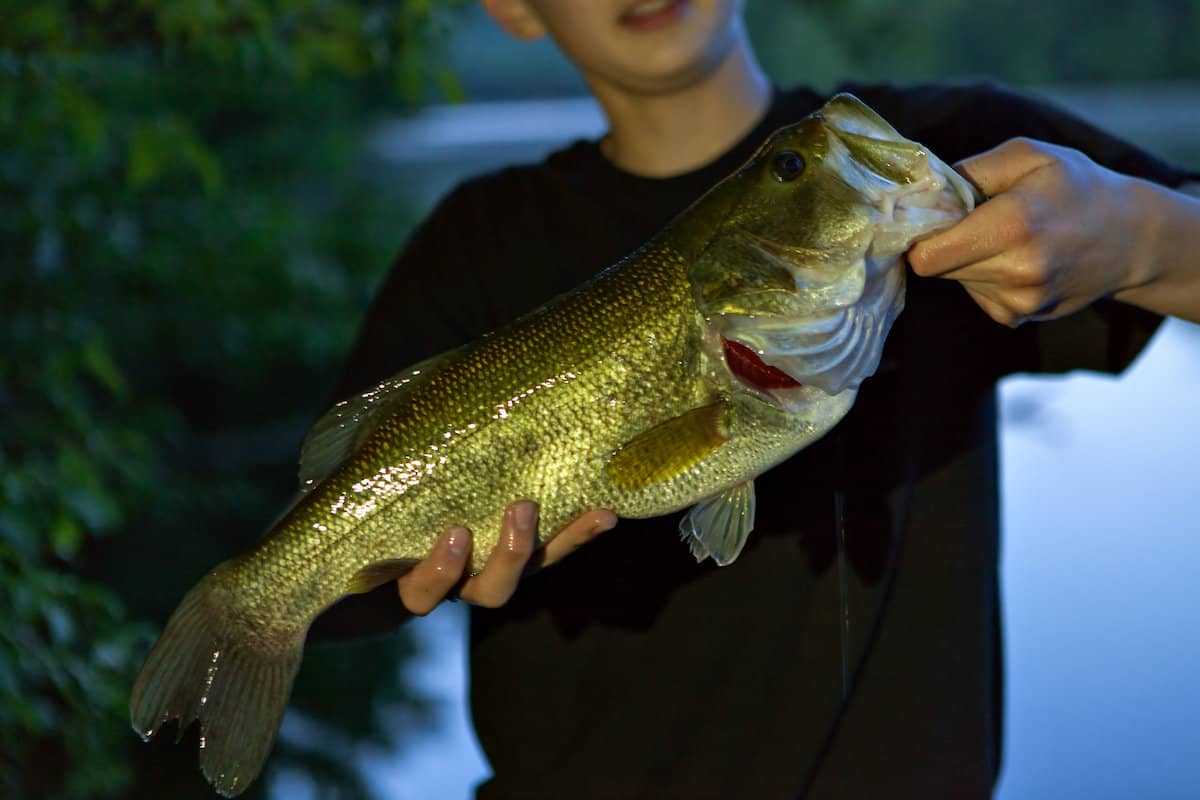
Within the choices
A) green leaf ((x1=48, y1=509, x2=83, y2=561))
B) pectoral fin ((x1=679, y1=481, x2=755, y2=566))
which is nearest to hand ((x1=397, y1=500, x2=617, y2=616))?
pectoral fin ((x1=679, y1=481, x2=755, y2=566))

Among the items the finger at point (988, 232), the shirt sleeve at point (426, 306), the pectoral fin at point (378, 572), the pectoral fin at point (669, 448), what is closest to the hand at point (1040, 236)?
the finger at point (988, 232)

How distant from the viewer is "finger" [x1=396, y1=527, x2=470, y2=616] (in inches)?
70.5

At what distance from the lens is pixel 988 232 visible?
5.06 feet

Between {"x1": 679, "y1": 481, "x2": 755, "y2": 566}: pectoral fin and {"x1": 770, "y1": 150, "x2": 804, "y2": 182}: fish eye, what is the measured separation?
1.35 ft

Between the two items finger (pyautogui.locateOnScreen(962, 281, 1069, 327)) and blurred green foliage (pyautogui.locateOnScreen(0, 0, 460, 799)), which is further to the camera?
blurred green foliage (pyautogui.locateOnScreen(0, 0, 460, 799))

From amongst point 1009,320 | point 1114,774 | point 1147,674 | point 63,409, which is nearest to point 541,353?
point 1009,320

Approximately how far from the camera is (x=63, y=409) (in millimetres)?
3340

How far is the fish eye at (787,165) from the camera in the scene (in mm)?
1631

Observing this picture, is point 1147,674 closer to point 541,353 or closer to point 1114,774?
point 1114,774

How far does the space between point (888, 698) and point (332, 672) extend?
12.9 ft

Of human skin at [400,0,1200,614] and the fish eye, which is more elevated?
the fish eye

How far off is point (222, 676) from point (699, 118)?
4.14 feet

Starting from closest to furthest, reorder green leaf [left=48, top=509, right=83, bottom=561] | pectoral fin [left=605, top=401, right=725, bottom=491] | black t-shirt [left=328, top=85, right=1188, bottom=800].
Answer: pectoral fin [left=605, top=401, right=725, bottom=491] < black t-shirt [left=328, top=85, right=1188, bottom=800] < green leaf [left=48, top=509, right=83, bottom=561]

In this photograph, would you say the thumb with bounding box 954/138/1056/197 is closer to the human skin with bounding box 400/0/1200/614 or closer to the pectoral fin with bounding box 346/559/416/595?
the human skin with bounding box 400/0/1200/614
